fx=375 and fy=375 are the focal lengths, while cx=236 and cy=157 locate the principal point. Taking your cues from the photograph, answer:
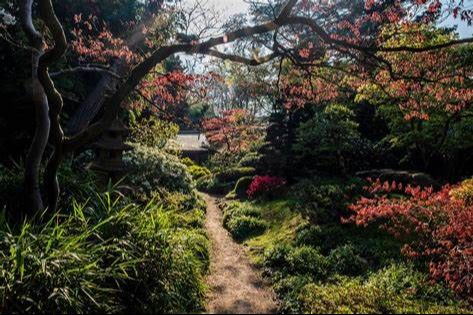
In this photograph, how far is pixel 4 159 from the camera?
40.9ft

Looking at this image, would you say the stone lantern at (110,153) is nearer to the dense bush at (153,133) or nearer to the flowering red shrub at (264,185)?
the dense bush at (153,133)

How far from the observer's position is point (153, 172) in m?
13.5

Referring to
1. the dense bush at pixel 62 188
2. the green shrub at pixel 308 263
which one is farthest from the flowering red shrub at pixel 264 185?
the dense bush at pixel 62 188

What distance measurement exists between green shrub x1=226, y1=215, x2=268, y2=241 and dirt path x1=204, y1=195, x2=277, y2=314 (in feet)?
1.56

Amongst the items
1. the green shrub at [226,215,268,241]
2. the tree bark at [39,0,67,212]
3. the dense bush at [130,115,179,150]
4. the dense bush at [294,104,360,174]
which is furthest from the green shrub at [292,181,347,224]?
the dense bush at [130,115,179,150]

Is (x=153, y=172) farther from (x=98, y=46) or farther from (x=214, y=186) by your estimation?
(x=214, y=186)

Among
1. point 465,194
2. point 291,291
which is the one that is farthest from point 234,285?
point 465,194

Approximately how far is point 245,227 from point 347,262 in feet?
13.4

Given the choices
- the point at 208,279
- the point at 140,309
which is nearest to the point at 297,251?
the point at 208,279

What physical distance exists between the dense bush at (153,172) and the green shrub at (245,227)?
2863 mm

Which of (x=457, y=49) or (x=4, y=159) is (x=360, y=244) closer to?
(x=457, y=49)

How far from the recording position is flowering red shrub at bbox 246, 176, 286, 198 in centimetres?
1554

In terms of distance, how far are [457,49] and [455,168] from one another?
4.82 m

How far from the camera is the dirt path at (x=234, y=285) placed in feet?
19.9
